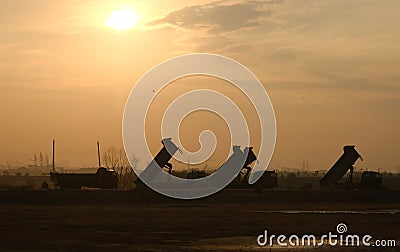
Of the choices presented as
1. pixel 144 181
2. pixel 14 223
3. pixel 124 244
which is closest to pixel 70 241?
pixel 124 244

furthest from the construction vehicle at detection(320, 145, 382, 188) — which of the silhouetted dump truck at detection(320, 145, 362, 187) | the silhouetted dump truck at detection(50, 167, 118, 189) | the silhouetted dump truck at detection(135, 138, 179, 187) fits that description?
the silhouetted dump truck at detection(50, 167, 118, 189)

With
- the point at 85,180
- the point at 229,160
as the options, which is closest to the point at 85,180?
the point at 85,180

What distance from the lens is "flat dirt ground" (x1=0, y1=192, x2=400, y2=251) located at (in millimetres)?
26859

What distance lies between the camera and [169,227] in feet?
111

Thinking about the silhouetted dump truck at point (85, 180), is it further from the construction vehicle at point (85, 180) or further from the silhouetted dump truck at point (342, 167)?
the silhouetted dump truck at point (342, 167)

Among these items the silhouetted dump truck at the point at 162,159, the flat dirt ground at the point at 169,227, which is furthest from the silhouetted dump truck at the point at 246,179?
the flat dirt ground at the point at 169,227

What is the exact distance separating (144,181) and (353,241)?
3854 centimetres

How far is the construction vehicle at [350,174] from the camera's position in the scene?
69.0 meters

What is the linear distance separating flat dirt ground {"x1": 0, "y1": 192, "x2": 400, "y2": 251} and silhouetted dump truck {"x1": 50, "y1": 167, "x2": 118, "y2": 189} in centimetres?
2019

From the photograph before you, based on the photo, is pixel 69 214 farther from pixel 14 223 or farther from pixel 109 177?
pixel 109 177

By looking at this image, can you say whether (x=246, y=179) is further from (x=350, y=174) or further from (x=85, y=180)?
(x=85, y=180)

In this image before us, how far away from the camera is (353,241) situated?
28.1 meters

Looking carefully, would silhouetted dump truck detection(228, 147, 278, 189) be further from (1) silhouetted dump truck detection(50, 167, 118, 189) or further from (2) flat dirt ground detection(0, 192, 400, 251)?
(2) flat dirt ground detection(0, 192, 400, 251)

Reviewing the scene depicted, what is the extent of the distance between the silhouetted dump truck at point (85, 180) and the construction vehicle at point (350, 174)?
62.4 ft
